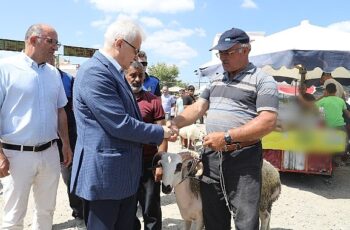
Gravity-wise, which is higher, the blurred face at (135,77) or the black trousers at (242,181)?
the blurred face at (135,77)

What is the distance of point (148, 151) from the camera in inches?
144

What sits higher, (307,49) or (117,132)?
(307,49)

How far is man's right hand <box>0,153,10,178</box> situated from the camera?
9.86 ft

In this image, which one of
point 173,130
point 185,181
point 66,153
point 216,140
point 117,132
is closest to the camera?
point 117,132

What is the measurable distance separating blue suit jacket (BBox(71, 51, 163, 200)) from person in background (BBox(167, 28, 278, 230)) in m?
0.71

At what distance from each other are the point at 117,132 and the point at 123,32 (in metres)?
0.65

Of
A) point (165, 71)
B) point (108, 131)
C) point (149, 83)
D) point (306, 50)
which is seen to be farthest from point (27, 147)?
point (165, 71)

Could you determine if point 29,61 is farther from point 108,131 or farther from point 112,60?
point 108,131

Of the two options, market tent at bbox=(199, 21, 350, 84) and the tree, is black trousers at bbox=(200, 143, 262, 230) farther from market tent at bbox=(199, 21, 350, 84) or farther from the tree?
the tree

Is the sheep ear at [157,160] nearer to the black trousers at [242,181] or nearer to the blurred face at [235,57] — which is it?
the black trousers at [242,181]

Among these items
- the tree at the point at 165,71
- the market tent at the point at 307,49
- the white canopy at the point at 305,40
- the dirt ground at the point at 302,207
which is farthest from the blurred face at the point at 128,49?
the tree at the point at 165,71

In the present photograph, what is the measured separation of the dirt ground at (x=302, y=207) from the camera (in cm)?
518

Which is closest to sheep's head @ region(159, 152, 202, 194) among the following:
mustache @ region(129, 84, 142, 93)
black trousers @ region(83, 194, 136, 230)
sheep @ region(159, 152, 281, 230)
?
sheep @ region(159, 152, 281, 230)

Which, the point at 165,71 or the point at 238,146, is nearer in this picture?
the point at 238,146
